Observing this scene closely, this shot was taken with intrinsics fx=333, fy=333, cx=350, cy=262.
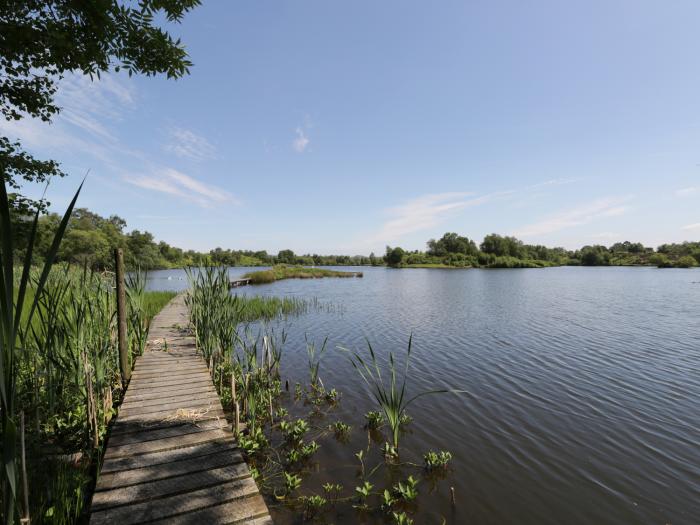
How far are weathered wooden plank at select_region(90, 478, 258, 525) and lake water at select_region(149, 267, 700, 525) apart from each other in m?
1.22

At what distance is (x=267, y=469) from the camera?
5.53m

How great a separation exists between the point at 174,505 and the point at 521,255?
4648 inches

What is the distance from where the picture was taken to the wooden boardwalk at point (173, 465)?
134 inches

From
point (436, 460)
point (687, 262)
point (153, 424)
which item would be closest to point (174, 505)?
point (153, 424)

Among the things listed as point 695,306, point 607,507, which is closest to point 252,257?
point 695,306

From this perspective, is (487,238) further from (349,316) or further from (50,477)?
(50,477)

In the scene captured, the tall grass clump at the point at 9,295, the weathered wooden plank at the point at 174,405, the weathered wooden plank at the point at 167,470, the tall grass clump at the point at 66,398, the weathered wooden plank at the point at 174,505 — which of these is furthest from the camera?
the weathered wooden plank at the point at 174,405

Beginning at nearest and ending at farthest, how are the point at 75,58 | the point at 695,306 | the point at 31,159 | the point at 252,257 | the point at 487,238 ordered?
the point at 75,58
the point at 31,159
the point at 695,306
the point at 487,238
the point at 252,257

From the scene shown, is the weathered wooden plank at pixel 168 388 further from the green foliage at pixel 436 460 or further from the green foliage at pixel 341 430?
the green foliage at pixel 436 460

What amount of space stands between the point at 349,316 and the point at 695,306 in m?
22.0

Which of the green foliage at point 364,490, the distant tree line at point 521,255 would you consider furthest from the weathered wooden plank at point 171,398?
the distant tree line at point 521,255

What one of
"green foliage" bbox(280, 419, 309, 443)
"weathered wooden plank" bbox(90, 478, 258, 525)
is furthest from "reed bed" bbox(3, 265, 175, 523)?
"green foliage" bbox(280, 419, 309, 443)

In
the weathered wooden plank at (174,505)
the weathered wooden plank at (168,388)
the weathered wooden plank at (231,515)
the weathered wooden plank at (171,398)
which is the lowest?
the weathered wooden plank at (231,515)

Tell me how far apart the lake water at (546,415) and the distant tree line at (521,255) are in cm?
8379
